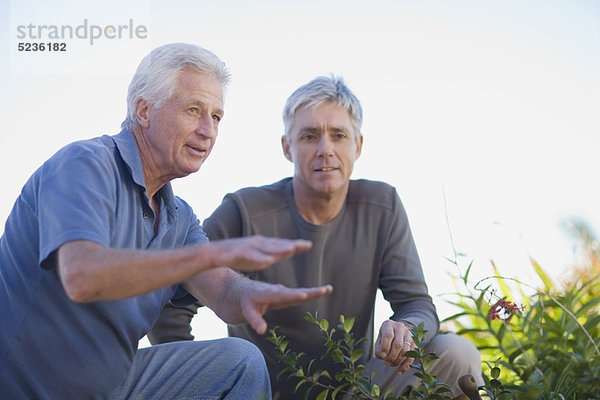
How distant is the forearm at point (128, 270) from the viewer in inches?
70.9

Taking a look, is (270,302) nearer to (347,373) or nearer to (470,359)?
(347,373)

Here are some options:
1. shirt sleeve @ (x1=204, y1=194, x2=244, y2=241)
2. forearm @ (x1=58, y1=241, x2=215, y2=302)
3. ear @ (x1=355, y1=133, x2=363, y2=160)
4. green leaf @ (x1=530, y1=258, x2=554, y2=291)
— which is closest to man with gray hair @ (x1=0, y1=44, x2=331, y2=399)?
forearm @ (x1=58, y1=241, x2=215, y2=302)

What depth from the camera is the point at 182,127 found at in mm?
2650

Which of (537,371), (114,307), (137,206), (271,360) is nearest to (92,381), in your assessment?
(114,307)

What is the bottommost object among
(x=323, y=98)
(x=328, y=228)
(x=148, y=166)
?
(x=328, y=228)

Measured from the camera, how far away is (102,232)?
2.02 metres

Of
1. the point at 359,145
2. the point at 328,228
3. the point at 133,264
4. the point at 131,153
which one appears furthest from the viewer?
the point at 359,145

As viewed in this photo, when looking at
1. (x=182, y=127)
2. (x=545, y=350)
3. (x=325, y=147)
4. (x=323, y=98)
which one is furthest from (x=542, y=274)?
(x=182, y=127)

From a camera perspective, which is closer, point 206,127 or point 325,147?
point 206,127

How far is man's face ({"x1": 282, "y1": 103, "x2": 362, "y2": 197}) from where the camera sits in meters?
3.60

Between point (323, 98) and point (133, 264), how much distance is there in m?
2.09

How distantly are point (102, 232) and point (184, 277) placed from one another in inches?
13.5

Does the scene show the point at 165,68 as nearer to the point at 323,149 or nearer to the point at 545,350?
the point at 323,149

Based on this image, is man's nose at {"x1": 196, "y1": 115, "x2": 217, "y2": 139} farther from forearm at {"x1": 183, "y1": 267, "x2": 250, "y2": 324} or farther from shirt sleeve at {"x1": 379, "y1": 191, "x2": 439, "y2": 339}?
shirt sleeve at {"x1": 379, "y1": 191, "x2": 439, "y2": 339}
